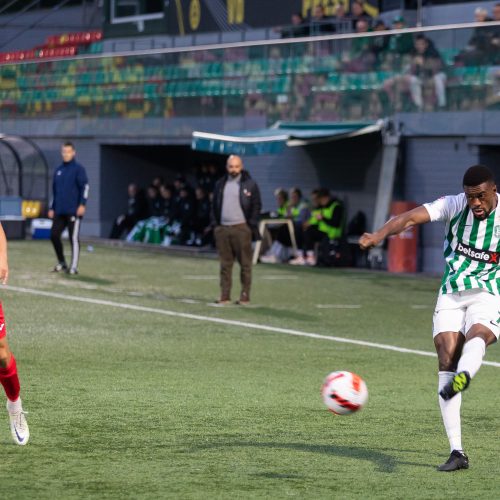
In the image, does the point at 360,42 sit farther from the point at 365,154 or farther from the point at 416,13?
the point at 416,13

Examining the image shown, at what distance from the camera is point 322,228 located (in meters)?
25.5

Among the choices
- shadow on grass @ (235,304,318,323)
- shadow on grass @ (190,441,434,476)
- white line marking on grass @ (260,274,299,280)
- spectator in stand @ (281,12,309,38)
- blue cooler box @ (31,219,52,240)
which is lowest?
blue cooler box @ (31,219,52,240)

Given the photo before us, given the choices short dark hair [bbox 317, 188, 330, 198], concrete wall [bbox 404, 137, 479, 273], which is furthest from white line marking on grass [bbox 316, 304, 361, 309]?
short dark hair [bbox 317, 188, 330, 198]

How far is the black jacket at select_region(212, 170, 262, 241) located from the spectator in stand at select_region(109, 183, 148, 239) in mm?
14834

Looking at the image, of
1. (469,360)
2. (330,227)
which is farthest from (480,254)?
(330,227)

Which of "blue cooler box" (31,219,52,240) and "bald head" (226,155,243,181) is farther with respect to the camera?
"blue cooler box" (31,219,52,240)

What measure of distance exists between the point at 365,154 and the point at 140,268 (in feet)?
17.6

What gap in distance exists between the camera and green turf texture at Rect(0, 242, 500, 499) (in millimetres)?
7504

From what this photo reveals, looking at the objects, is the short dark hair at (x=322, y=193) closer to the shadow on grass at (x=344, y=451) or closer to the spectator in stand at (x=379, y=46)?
the spectator in stand at (x=379, y=46)

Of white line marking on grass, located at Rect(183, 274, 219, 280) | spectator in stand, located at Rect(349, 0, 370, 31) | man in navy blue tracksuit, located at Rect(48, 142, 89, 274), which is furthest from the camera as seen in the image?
spectator in stand, located at Rect(349, 0, 370, 31)

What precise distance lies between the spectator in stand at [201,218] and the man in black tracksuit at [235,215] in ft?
37.0

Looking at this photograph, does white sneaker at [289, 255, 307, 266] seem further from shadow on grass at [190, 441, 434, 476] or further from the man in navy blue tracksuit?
shadow on grass at [190, 441, 434, 476]

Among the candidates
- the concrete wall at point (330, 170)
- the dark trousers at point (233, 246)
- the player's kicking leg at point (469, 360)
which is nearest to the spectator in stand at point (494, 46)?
the concrete wall at point (330, 170)

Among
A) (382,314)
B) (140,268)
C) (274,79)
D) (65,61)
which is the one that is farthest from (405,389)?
(65,61)
